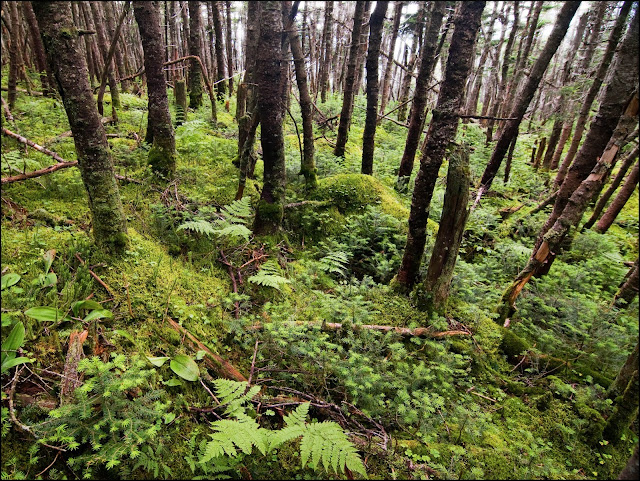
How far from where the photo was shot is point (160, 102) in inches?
228

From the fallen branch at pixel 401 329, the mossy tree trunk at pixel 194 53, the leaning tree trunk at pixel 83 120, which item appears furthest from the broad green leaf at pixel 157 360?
the mossy tree trunk at pixel 194 53

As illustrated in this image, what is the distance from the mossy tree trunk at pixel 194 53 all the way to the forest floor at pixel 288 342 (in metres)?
6.70

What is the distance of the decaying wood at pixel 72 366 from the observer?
8.04ft

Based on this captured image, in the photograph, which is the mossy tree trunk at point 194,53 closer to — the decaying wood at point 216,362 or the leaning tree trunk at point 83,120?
the leaning tree trunk at point 83,120

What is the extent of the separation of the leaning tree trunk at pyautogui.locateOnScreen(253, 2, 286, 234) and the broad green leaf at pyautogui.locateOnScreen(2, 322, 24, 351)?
3360 millimetres

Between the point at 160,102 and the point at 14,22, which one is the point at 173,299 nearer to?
the point at 160,102

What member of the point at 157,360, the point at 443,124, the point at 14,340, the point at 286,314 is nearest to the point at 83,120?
the point at 14,340

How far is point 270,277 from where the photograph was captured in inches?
159

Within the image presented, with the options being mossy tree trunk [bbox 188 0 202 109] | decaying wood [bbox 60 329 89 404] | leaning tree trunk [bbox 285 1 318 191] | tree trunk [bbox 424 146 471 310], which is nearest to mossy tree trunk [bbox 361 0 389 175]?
leaning tree trunk [bbox 285 1 318 191]

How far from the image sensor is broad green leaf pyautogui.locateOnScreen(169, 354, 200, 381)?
9.28 ft

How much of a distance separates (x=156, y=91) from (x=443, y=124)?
4.77m

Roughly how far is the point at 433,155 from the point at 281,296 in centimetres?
258

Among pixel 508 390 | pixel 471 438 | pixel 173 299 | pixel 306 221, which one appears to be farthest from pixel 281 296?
pixel 508 390

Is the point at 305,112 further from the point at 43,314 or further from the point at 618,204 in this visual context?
the point at 618,204
